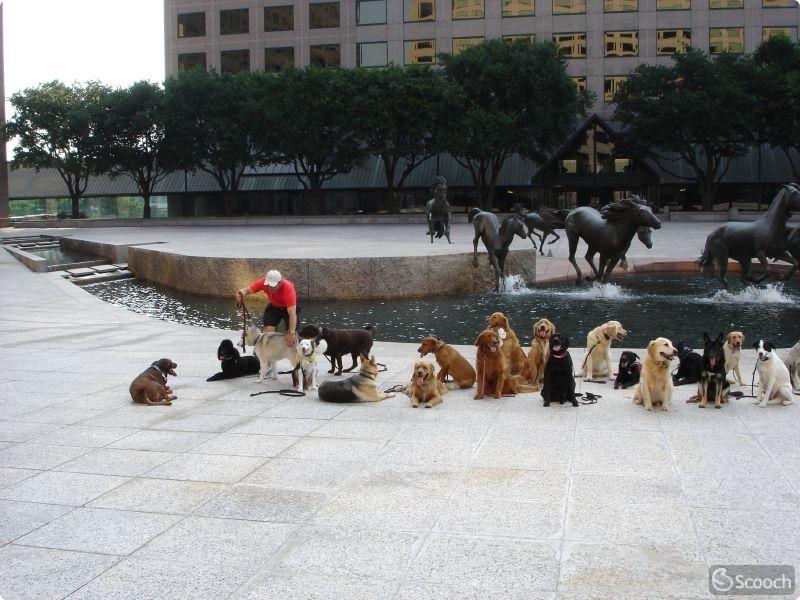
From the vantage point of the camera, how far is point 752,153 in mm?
61406

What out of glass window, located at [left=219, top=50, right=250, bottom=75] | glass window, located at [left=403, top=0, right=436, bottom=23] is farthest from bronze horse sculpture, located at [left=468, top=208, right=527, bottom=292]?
glass window, located at [left=219, top=50, right=250, bottom=75]

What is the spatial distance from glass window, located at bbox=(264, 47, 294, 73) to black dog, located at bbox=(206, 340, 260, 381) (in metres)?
62.4

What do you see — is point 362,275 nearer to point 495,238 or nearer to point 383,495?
point 495,238

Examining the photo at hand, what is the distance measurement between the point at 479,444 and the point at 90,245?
3318cm

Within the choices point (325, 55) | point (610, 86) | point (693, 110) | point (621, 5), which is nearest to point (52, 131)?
point (325, 55)

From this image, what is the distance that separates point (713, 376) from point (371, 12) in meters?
63.7

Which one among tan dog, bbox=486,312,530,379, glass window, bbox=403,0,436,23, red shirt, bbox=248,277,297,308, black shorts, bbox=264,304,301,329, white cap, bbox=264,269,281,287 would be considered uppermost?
glass window, bbox=403,0,436,23

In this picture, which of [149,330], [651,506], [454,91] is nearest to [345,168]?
[454,91]

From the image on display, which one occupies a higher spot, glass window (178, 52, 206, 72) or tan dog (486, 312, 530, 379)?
glass window (178, 52, 206, 72)

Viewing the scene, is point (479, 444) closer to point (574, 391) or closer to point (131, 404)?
point (574, 391)

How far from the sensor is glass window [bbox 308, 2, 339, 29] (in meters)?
68.4

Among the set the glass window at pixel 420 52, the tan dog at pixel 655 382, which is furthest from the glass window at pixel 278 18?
the tan dog at pixel 655 382

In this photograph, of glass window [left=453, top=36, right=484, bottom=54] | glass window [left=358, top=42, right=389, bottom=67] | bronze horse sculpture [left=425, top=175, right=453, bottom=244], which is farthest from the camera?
glass window [left=358, top=42, right=389, bottom=67]

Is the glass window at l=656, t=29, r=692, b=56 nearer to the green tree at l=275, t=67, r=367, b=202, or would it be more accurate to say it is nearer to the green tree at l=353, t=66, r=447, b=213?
the green tree at l=353, t=66, r=447, b=213
